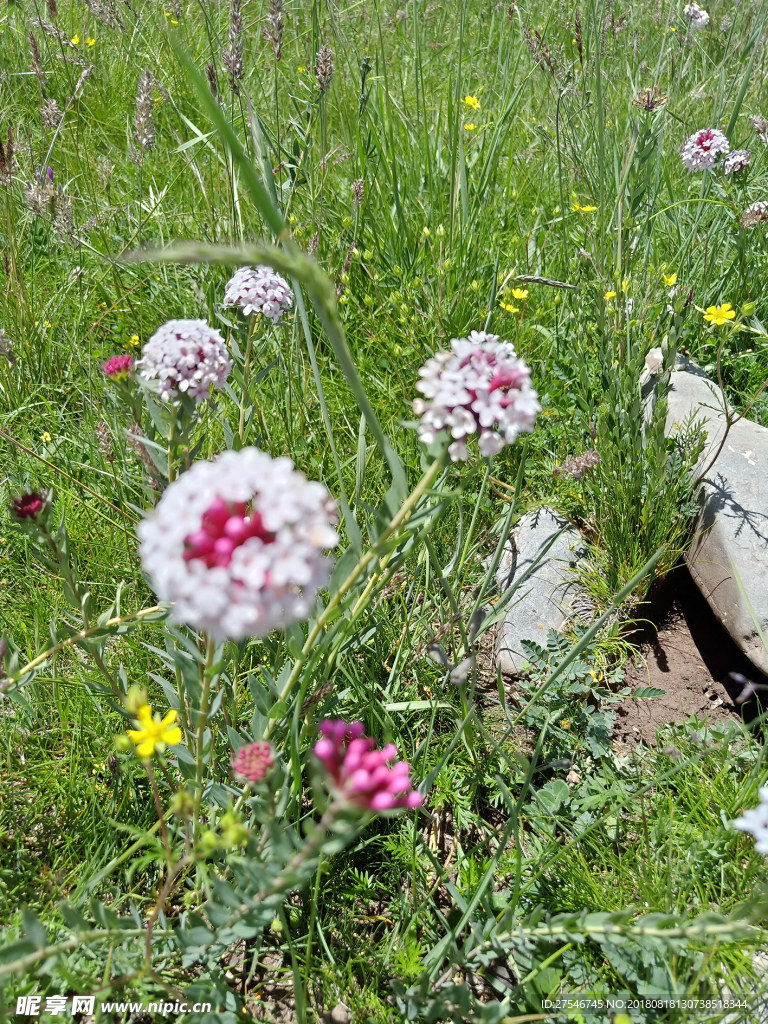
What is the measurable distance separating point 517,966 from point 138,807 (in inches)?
36.4

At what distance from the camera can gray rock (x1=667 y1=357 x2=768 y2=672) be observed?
6.56 feet

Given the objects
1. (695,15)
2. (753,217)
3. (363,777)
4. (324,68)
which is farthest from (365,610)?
(695,15)

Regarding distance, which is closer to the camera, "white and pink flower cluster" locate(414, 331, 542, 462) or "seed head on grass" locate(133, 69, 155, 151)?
"white and pink flower cluster" locate(414, 331, 542, 462)

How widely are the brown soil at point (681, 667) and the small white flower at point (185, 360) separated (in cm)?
148

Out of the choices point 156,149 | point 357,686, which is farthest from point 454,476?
point 156,149

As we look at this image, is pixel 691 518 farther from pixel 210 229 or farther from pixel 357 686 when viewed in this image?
pixel 210 229

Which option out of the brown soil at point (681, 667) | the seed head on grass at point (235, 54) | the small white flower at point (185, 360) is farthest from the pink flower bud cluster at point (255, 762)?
the seed head on grass at point (235, 54)

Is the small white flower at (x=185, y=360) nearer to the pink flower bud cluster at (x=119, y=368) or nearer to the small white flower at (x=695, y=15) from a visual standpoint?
the pink flower bud cluster at (x=119, y=368)

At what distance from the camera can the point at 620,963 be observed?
52.1 inches

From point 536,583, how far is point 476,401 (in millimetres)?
1240

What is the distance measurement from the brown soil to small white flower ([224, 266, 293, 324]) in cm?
146

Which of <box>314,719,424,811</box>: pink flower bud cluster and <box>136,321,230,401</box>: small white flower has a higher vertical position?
<box>136,321,230,401</box>: small white flower

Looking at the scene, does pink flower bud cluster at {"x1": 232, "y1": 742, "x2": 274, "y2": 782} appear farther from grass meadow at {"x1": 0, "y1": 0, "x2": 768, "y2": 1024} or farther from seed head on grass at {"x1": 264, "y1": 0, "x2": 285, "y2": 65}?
seed head on grass at {"x1": 264, "y1": 0, "x2": 285, "y2": 65}

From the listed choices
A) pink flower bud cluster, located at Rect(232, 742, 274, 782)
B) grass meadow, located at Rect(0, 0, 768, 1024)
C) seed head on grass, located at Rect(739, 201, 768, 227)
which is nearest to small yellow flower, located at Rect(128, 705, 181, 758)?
grass meadow, located at Rect(0, 0, 768, 1024)
